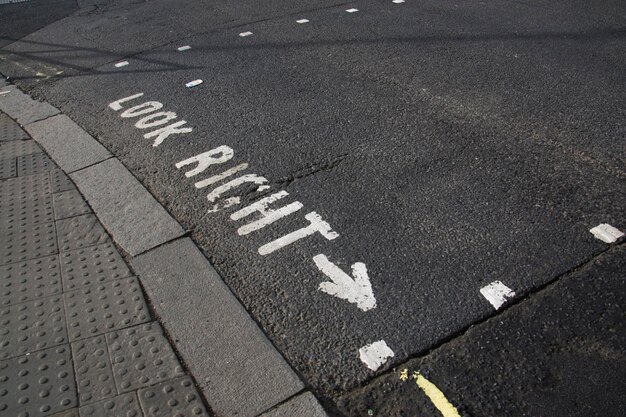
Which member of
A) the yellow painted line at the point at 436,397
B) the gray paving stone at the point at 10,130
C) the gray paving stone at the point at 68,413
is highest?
the gray paving stone at the point at 10,130

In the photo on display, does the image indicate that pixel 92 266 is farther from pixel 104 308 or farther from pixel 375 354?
pixel 375 354

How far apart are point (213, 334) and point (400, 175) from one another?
2.08m

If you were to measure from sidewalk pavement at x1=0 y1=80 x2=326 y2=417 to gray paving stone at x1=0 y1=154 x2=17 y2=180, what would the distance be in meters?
0.17

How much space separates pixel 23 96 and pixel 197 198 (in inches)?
142

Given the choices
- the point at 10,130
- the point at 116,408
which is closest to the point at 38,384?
the point at 116,408

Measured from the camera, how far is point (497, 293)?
3666mm

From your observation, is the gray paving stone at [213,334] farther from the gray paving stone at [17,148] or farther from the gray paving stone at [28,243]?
the gray paving stone at [17,148]

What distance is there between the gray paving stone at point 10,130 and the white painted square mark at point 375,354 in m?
4.40

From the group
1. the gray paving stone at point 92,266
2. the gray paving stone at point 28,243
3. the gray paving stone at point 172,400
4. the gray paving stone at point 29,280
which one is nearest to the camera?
the gray paving stone at point 172,400

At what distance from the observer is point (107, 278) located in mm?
4051

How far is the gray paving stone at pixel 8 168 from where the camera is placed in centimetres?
545

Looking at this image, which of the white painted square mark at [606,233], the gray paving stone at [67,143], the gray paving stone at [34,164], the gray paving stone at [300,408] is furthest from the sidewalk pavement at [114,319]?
the white painted square mark at [606,233]

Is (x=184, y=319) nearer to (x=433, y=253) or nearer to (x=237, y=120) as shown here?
(x=433, y=253)

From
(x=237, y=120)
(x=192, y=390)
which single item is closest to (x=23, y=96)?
(x=237, y=120)
